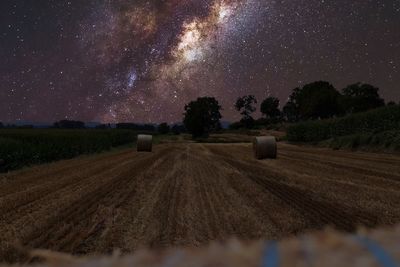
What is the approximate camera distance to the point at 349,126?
4581cm

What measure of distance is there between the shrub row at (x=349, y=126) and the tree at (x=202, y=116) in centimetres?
5316

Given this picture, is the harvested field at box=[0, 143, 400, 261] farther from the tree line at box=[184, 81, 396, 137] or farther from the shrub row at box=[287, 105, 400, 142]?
the tree line at box=[184, 81, 396, 137]

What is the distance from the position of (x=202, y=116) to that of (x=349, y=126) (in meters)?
76.9

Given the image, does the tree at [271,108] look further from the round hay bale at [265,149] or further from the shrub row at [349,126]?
the round hay bale at [265,149]

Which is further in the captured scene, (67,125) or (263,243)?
(67,125)

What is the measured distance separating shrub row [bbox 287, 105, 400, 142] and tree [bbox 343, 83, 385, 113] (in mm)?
40186

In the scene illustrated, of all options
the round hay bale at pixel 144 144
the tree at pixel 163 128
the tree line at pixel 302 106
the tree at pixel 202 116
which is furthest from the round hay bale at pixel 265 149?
the tree at pixel 163 128

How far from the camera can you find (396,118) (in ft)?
117

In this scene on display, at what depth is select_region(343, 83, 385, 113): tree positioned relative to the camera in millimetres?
97875

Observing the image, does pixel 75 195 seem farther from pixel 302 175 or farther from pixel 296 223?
pixel 302 175

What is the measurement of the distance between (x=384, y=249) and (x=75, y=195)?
12.5m

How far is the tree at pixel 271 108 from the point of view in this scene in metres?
158

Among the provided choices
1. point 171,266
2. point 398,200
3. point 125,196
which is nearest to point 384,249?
point 171,266

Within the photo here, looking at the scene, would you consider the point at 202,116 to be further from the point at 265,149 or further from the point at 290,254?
the point at 290,254
